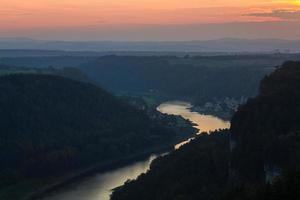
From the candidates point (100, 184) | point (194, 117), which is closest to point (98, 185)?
point (100, 184)

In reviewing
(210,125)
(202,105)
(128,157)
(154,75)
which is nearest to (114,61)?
(154,75)

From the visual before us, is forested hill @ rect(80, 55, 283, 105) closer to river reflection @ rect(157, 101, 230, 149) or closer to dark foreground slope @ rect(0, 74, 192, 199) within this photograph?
river reflection @ rect(157, 101, 230, 149)

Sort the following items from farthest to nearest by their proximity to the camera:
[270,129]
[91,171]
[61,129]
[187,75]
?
[187,75]
[61,129]
[91,171]
[270,129]

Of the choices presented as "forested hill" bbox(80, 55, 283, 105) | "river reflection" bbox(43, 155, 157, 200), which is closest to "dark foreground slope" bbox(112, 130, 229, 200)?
"river reflection" bbox(43, 155, 157, 200)

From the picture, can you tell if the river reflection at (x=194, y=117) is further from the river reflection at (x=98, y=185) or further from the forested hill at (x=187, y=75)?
the river reflection at (x=98, y=185)

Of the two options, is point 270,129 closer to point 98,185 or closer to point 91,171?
point 98,185

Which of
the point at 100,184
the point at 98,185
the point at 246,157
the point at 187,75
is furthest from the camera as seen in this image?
the point at 187,75
